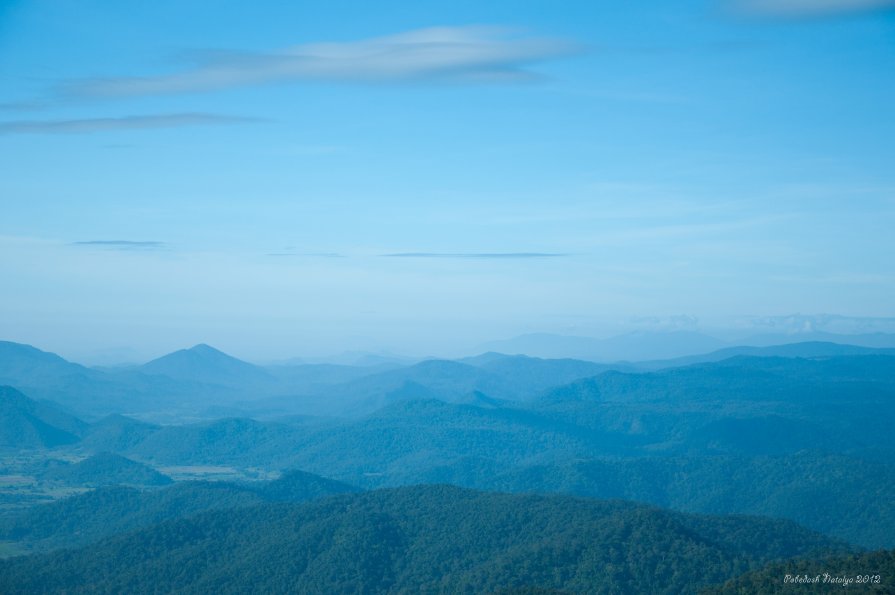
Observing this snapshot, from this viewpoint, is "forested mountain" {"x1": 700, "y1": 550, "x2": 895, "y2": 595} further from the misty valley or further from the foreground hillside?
the foreground hillside

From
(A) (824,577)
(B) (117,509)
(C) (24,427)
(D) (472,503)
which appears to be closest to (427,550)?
(D) (472,503)

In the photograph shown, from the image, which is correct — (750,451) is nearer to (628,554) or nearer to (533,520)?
(533,520)

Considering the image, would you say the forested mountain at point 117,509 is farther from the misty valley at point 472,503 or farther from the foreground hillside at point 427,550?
the foreground hillside at point 427,550

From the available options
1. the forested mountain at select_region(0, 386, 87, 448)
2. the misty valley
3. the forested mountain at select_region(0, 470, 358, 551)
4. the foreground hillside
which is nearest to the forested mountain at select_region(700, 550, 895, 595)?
the misty valley

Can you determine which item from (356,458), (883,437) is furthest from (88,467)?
(883,437)

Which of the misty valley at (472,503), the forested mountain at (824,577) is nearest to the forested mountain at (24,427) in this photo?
the misty valley at (472,503)
